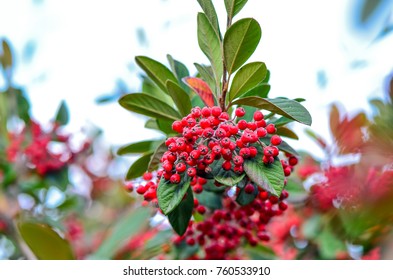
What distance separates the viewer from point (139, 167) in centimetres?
148

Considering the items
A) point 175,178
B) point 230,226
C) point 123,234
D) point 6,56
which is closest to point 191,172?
point 175,178

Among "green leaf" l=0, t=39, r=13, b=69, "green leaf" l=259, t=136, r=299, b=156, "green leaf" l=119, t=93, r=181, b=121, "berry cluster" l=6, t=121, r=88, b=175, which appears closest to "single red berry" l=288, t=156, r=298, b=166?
"green leaf" l=259, t=136, r=299, b=156

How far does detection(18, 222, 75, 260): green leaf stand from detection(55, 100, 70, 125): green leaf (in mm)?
1387

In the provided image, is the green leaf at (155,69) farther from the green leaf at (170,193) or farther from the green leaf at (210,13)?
the green leaf at (170,193)

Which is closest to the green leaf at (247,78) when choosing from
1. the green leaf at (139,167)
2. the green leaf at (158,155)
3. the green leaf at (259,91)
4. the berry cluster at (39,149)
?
the green leaf at (259,91)

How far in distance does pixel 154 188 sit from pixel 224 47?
0.46 meters

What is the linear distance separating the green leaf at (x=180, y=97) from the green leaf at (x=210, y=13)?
0.61ft

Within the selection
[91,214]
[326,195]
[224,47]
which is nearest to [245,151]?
[224,47]

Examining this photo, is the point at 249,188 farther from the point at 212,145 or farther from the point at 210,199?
the point at 210,199

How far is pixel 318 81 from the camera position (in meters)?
3.05

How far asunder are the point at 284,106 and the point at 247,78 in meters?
0.13

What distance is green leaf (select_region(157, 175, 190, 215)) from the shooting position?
1.18 m

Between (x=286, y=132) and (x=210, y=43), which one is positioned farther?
(x=286, y=132)

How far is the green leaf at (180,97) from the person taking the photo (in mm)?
1293
